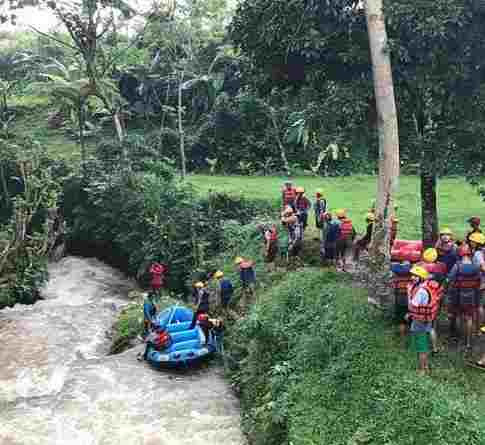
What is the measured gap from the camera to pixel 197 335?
1238 cm

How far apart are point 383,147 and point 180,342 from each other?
5.92 meters

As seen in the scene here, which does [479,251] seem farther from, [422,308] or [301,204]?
[301,204]

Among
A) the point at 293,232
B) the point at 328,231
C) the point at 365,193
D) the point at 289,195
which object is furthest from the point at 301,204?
the point at 365,193

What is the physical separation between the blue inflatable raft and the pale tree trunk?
3.79m

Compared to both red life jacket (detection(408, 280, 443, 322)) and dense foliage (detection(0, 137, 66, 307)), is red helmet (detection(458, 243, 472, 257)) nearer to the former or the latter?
red life jacket (detection(408, 280, 443, 322))

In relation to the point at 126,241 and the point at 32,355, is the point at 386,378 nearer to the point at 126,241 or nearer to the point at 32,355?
the point at 32,355

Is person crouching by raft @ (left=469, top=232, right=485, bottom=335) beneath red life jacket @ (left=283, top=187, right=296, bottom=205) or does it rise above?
beneath

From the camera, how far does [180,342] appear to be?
12266 mm

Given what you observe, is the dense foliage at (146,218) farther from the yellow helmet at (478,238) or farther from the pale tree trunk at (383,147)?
the yellow helmet at (478,238)

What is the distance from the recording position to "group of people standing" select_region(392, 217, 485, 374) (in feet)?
24.4

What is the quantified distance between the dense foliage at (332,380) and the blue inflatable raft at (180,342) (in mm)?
813

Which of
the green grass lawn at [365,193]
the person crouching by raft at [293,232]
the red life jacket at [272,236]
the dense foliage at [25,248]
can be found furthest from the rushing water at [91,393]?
the green grass lawn at [365,193]

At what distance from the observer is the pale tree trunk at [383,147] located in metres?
Result: 9.28

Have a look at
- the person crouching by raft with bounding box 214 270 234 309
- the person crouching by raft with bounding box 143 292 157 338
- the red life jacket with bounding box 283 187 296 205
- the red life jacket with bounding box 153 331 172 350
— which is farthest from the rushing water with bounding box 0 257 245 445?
the red life jacket with bounding box 283 187 296 205
